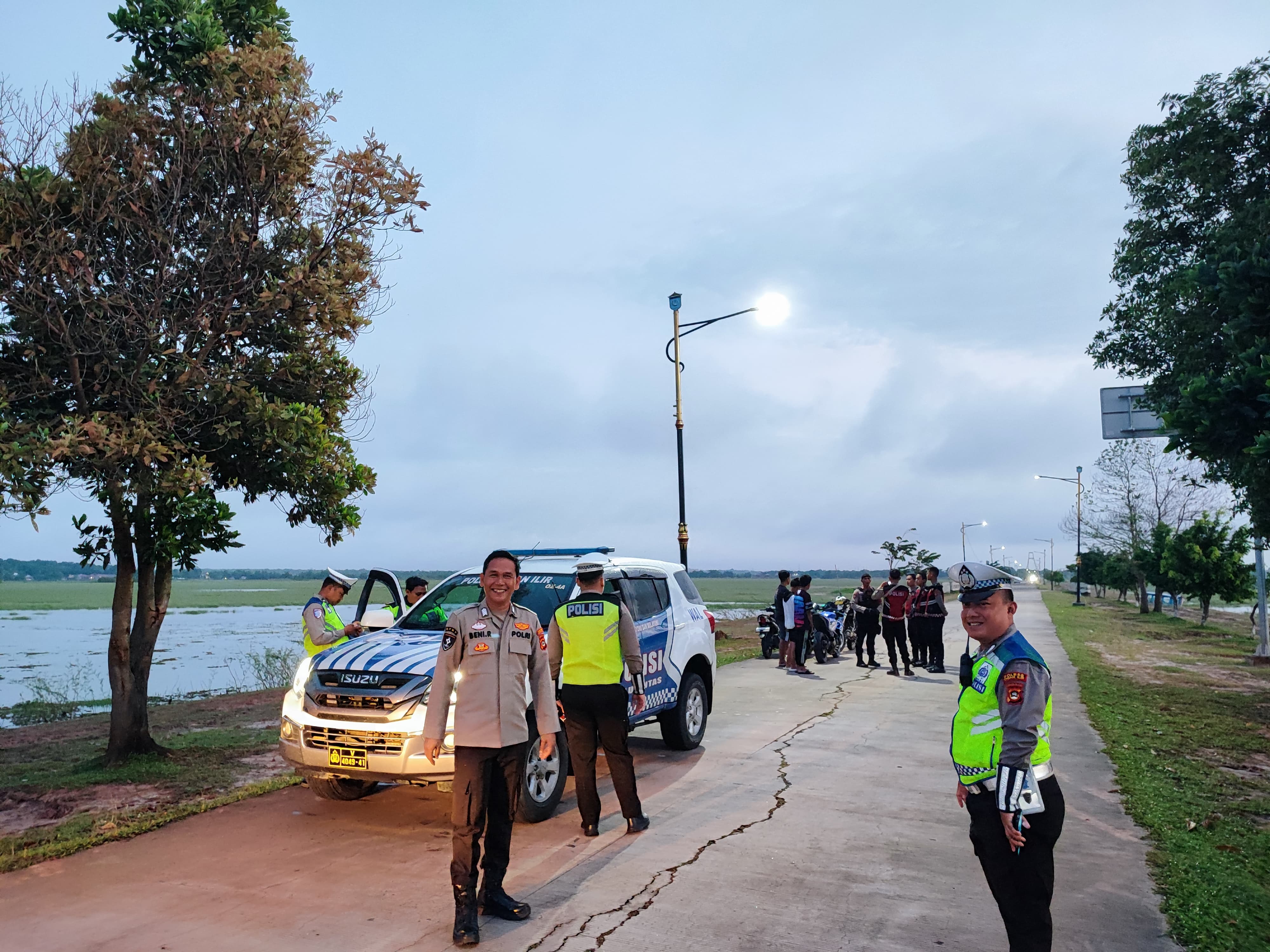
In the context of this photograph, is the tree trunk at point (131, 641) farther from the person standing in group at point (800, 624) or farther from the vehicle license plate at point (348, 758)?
the person standing in group at point (800, 624)

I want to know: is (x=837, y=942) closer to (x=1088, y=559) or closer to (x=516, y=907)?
(x=516, y=907)

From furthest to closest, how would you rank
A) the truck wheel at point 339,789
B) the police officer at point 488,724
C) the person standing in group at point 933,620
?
the person standing in group at point 933,620
the truck wheel at point 339,789
the police officer at point 488,724

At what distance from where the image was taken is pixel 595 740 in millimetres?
6508

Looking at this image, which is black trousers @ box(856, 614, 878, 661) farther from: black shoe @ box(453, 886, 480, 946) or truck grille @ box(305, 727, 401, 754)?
black shoe @ box(453, 886, 480, 946)

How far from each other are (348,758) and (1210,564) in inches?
1512

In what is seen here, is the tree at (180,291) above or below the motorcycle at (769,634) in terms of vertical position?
above

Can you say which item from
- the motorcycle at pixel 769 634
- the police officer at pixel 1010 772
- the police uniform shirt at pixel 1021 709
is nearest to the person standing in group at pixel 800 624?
the motorcycle at pixel 769 634

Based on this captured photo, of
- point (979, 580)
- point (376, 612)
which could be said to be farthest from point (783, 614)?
point (979, 580)

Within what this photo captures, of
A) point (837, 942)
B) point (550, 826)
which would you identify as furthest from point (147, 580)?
point (837, 942)

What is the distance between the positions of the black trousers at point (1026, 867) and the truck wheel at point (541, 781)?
3568 millimetres

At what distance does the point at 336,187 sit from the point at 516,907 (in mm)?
7498

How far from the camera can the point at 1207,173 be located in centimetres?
1603

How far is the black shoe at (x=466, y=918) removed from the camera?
4.46 m

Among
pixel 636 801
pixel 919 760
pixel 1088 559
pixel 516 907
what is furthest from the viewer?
pixel 1088 559
